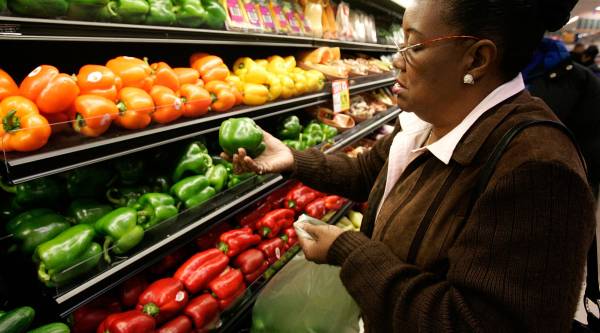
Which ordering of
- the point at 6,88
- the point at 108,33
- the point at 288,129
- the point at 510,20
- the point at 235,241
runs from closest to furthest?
1. the point at 510,20
2. the point at 6,88
3. the point at 108,33
4. the point at 235,241
5. the point at 288,129

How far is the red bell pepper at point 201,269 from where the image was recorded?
180 cm

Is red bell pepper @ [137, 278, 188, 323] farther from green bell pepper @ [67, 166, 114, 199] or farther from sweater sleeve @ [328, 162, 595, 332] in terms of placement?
sweater sleeve @ [328, 162, 595, 332]

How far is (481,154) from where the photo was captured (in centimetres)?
96

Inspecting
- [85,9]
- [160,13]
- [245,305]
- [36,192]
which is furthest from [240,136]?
[245,305]

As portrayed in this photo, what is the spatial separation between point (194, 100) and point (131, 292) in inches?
38.6

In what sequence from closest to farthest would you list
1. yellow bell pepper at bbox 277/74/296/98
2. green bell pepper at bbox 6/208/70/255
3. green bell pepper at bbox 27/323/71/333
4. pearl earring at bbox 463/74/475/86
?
pearl earring at bbox 463/74/475/86, green bell pepper at bbox 27/323/71/333, green bell pepper at bbox 6/208/70/255, yellow bell pepper at bbox 277/74/296/98

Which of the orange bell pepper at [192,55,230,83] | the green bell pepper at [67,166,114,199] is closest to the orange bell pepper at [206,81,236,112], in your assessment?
the orange bell pepper at [192,55,230,83]

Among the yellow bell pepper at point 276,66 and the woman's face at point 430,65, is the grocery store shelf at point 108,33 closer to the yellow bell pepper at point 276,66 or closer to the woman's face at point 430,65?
the yellow bell pepper at point 276,66

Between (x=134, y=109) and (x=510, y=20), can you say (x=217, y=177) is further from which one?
(x=510, y=20)

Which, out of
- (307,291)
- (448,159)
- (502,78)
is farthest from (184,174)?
(502,78)

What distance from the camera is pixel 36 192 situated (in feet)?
4.77

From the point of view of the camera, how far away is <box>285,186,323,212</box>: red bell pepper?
2.71 metres

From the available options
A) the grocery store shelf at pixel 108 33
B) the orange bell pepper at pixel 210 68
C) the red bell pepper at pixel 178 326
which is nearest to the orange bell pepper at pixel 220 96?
the orange bell pepper at pixel 210 68

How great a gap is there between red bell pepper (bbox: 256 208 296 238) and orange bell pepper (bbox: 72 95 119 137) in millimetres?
1224
